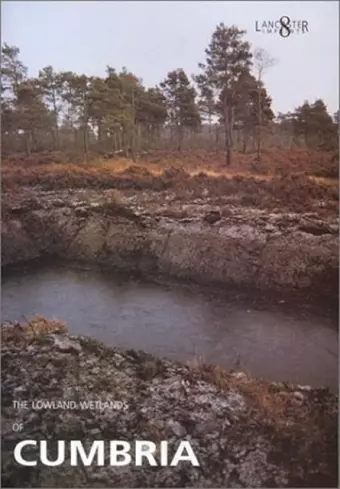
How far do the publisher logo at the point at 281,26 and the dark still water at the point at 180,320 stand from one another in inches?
39.4

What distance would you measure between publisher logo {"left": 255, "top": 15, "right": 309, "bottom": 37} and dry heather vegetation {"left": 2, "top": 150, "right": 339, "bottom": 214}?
44 centimetres

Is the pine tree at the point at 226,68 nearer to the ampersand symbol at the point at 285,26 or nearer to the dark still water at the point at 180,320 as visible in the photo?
the ampersand symbol at the point at 285,26

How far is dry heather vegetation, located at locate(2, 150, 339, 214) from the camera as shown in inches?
83.4

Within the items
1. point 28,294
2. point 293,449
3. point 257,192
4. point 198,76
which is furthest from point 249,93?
point 293,449

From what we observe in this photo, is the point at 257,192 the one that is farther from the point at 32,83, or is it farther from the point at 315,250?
the point at 32,83

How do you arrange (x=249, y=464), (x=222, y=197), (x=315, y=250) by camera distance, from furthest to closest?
(x=222, y=197)
(x=315, y=250)
(x=249, y=464)

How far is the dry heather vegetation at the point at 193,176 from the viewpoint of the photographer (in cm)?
212

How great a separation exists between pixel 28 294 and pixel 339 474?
131 centimetres

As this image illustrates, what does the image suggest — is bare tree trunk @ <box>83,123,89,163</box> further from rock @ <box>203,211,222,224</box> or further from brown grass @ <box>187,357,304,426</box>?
brown grass @ <box>187,357,304,426</box>

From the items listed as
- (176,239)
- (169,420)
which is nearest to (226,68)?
(176,239)

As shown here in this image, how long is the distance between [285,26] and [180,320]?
3.81 ft

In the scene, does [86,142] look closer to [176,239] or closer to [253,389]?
[176,239]

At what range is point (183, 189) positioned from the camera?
220cm

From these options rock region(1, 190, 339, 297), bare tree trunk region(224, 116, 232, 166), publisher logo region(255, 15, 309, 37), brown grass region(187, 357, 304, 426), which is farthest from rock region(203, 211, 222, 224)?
publisher logo region(255, 15, 309, 37)
